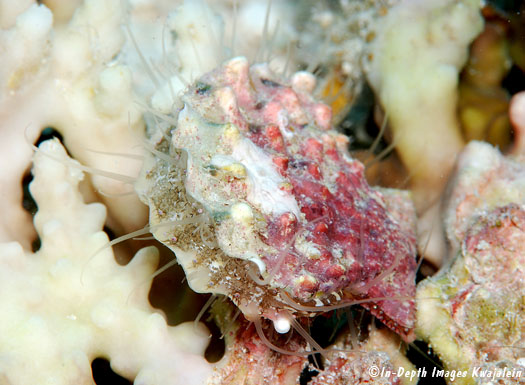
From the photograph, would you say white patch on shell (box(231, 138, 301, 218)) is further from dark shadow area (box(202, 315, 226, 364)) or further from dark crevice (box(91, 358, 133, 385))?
dark crevice (box(91, 358, 133, 385))

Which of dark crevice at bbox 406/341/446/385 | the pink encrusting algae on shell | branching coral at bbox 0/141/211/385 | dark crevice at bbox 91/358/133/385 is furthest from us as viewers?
dark crevice at bbox 91/358/133/385

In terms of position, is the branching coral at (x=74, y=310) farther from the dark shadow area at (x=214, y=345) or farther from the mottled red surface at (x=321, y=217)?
the mottled red surface at (x=321, y=217)

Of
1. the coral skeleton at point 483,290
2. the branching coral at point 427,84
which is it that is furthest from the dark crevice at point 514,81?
the coral skeleton at point 483,290

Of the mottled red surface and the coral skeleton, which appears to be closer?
the mottled red surface

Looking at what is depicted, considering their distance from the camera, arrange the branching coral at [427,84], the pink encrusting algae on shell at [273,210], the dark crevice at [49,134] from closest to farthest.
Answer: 1. the pink encrusting algae on shell at [273,210]
2. the dark crevice at [49,134]
3. the branching coral at [427,84]

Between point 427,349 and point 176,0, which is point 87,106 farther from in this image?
point 427,349

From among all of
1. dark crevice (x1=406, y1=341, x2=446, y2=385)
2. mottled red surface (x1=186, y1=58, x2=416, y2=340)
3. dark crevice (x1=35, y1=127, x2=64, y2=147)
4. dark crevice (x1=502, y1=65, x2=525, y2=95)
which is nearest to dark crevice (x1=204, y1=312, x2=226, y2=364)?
mottled red surface (x1=186, y1=58, x2=416, y2=340)

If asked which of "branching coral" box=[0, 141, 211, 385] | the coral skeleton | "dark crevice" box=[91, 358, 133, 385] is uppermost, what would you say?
the coral skeleton
